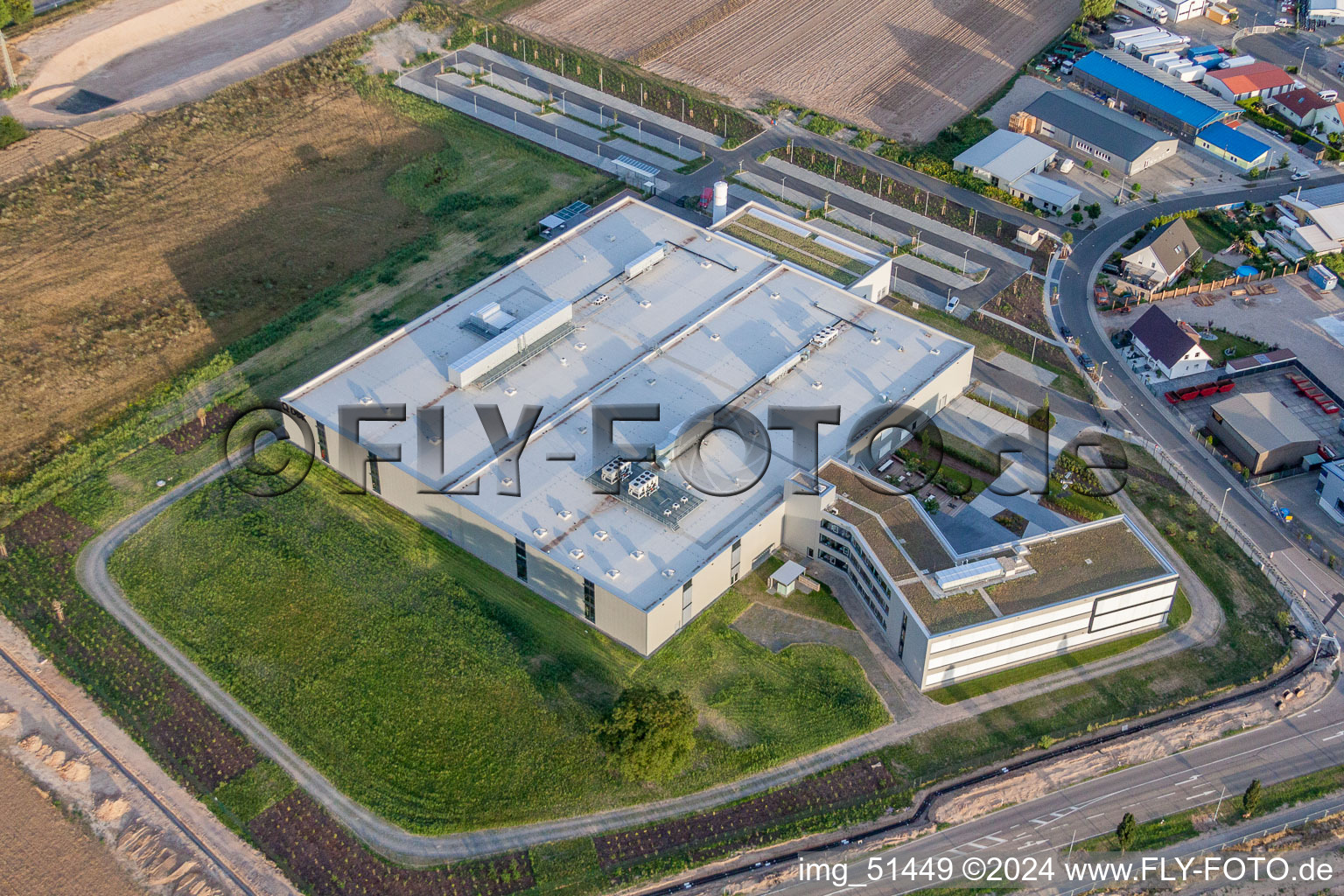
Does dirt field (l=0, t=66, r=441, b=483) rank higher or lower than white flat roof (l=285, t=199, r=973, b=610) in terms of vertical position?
lower

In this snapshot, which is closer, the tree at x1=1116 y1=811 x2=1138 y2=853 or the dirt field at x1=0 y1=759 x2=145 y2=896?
the dirt field at x1=0 y1=759 x2=145 y2=896

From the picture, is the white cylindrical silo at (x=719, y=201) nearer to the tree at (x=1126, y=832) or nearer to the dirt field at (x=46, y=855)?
the tree at (x=1126, y=832)

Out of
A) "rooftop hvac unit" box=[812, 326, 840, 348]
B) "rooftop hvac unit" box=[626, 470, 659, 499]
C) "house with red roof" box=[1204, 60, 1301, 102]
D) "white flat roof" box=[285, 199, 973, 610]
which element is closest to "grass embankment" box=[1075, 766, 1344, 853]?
"white flat roof" box=[285, 199, 973, 610]

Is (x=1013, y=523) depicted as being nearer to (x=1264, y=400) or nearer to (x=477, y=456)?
(x=1264, y=400)

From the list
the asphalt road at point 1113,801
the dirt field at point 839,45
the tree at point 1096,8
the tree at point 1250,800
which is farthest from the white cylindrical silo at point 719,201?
the tree at point 1096,8

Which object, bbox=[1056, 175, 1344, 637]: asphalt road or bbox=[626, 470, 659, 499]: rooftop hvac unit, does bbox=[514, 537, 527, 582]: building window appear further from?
bbox=[1056, 175, 1344, 637]: asphalt road

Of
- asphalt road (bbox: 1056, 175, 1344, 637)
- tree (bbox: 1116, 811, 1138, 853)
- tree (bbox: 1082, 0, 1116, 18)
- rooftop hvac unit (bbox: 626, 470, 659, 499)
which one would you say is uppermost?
tree (bbox: 1082, 0, 1116, 18)

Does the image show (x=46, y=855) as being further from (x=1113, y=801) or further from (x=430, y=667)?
(x=1113, y=801)
